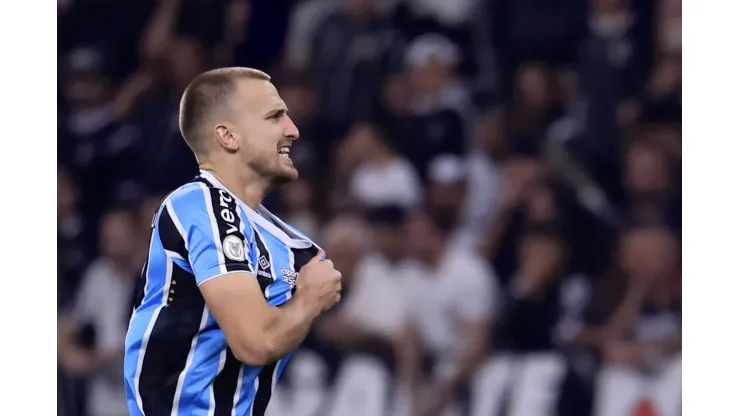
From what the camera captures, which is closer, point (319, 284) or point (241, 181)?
point (319, 284)

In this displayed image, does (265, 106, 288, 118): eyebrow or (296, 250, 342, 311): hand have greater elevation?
(265, 106, 288, 118): eyebrow

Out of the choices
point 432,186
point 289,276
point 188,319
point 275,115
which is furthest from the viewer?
point 432,186

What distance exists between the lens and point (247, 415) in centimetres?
210

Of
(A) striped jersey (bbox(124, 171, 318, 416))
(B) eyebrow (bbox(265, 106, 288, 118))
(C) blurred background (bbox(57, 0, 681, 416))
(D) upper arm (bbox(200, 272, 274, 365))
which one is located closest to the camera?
(D) upper arm (bbox(200, 272, 274, 365))

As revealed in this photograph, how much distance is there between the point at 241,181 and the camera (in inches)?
86.2

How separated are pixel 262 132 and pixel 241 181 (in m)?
0.12

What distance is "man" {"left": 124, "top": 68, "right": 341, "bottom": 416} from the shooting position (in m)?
1.90

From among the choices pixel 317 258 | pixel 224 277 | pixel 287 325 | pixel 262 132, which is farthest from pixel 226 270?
pixel 262 132

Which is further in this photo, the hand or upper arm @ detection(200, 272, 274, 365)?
the hand

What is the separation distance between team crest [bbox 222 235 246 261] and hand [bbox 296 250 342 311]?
7.1 inches

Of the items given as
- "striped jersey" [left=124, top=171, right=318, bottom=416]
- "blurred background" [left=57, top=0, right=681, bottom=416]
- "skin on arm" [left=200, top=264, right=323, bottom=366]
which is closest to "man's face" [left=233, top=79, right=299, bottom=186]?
"striped jersey" [left=124, top=171, right=318, bottom=416]

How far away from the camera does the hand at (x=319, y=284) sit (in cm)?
205

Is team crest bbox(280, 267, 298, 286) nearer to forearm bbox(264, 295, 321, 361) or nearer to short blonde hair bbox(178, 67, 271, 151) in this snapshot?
forearm bbox(264, 295, 321, 361)

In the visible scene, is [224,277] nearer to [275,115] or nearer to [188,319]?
[188,319]
